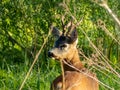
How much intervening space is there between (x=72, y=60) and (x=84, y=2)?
13.7 feet

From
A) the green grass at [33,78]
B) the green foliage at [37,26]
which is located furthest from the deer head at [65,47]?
the green foliage at [37,26]

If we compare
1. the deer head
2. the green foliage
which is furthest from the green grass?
the green foliage

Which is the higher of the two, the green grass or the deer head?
the deer head

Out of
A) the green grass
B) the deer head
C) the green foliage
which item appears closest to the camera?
the deer head

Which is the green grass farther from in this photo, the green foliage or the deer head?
the green foliage

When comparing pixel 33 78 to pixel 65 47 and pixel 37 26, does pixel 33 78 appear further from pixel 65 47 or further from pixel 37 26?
pixel 37 26

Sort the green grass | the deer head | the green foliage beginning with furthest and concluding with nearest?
1. the green foliage
2. the green grass
3. the deer head

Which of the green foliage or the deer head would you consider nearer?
the deer head

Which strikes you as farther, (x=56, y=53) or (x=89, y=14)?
(x=89, y=14)

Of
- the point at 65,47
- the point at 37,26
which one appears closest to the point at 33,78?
the point at 65,47

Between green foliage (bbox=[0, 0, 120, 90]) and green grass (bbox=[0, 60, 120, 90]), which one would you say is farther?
green foliage (bbox=[0, 0, 120, 90])

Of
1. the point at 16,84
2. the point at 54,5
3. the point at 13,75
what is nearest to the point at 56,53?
the point at 16,84

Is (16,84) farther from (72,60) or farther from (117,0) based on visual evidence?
(117,0)

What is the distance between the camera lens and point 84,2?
36.3ft
